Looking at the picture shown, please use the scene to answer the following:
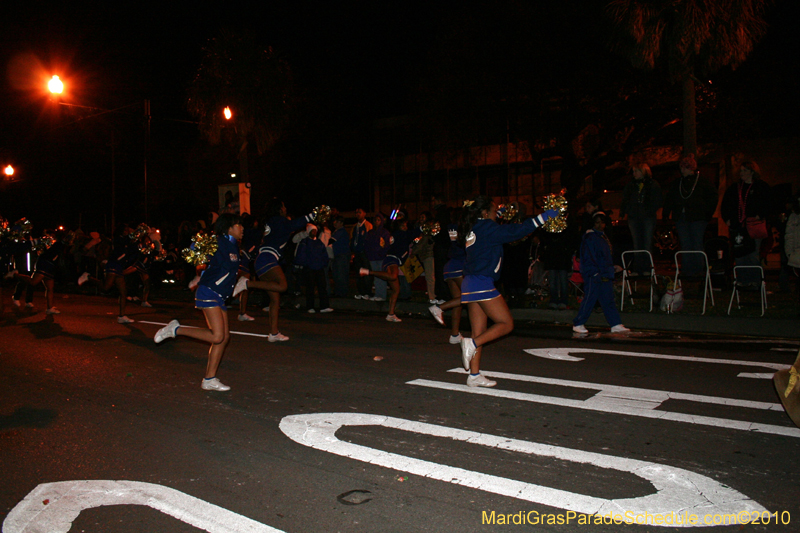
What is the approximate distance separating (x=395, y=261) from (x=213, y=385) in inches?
258

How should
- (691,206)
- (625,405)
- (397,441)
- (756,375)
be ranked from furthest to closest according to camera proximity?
(691,206)
(756,375)
(625,405)
(397,441)

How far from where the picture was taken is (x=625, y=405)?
5672mm

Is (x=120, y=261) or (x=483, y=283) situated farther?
(x=120, y=261)

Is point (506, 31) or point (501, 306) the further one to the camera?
point (506, 31)

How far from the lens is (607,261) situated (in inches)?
385

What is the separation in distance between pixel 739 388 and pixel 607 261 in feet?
12.4

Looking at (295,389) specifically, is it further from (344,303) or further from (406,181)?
(406,181)

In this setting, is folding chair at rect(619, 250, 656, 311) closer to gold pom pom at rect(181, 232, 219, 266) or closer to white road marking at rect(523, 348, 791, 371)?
white road marking at rect(523, 348, 791, 371)

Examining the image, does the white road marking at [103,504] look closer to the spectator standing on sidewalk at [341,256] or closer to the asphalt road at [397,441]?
the asphalt road at [397,441]

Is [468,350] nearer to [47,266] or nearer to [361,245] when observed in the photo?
[361,245]

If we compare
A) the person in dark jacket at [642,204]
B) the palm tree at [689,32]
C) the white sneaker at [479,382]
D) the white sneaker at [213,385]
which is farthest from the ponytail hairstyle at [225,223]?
the palm tree at [689,32]

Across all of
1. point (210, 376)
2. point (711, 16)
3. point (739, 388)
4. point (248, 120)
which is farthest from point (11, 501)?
point (248, 120)

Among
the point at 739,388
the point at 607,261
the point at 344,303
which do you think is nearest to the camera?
the point at 739,388

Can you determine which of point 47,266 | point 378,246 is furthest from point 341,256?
point 47,266
